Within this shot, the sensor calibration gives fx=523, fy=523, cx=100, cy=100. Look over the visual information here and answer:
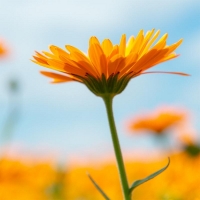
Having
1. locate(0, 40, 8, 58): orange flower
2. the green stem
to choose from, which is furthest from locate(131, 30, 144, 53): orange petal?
locate(0, 40, 8, 58): orange flower

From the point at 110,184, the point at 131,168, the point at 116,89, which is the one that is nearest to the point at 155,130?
the point at 131,168

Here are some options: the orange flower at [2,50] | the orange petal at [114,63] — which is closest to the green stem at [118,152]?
the orange petal at [114,63]

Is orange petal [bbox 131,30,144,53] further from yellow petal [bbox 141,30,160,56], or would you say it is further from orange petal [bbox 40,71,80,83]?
orange petal [bbox 40,71,80,83]

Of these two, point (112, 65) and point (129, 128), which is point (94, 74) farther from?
point (129, 128)

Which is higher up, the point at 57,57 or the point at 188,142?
the point at 57,57

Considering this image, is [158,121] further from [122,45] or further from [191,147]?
[122,45]

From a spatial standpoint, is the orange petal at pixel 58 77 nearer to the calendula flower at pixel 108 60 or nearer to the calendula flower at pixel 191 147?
the calendula flower at pixel 108 60
